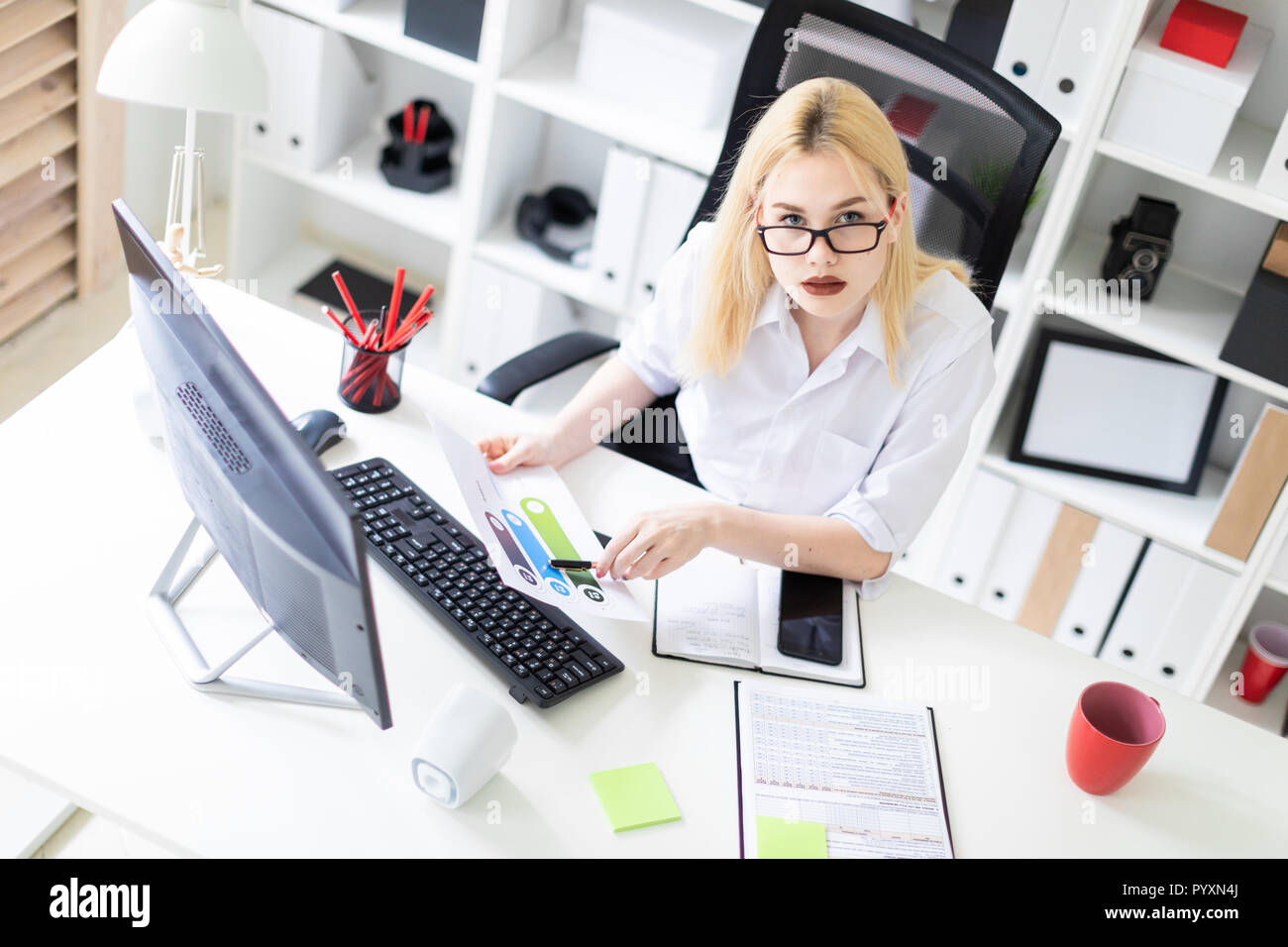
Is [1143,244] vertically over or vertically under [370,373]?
over

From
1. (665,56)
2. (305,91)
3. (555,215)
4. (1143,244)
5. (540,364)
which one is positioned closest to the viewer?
(540,364)

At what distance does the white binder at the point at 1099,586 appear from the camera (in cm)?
240

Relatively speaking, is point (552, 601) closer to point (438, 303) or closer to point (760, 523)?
point (760, 523)

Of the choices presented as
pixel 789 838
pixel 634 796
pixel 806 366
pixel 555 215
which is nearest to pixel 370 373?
pixel 806 366

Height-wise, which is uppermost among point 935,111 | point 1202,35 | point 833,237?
point 1202,35

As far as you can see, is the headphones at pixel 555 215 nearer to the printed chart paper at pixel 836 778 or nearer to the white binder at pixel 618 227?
the white binder at pixel 618 227

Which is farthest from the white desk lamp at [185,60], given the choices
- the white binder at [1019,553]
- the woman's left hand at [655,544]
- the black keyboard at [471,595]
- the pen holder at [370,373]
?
the white binder at [1019,553]

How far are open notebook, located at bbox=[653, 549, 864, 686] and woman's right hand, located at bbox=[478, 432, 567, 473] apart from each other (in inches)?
9.3

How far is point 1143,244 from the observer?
224cm

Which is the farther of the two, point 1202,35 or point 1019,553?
point 1019,553

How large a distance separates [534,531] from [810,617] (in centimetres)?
34

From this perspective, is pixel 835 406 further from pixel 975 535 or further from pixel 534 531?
pixel 975 535

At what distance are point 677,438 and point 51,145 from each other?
1459 mm

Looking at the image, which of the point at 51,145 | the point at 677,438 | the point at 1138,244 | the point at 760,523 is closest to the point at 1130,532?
the point at 1138,244
